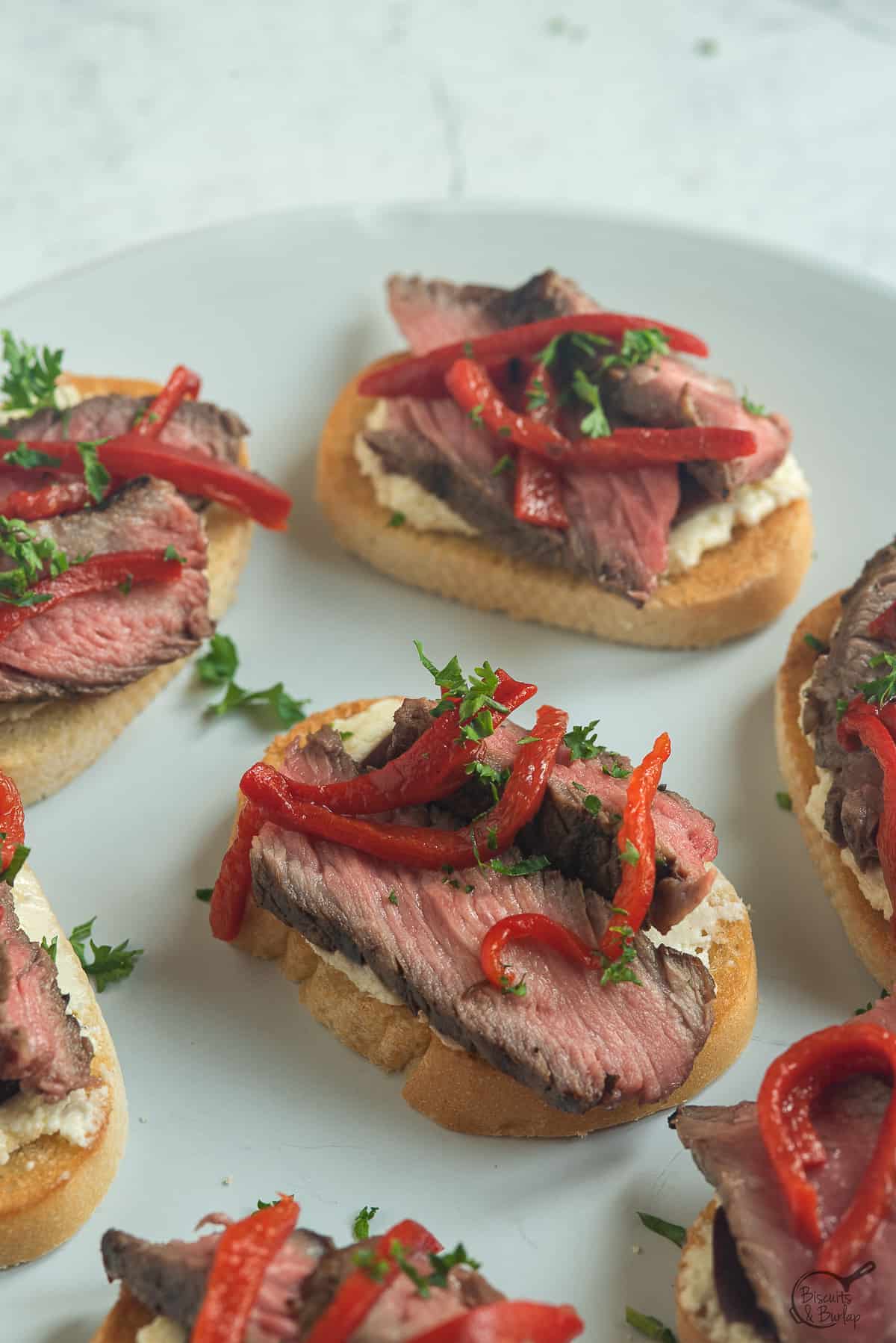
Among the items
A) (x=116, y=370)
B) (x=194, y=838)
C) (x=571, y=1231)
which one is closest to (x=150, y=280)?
(x=116, y=370)

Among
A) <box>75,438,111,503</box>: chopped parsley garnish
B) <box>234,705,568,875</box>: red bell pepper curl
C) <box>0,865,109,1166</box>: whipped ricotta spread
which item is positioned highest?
<box>75,438,111,503</box>: chopped parsley garnish

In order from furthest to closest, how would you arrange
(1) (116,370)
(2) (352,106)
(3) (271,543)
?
(2) (352,106)
(1) (116,370)
(3) (271,543)

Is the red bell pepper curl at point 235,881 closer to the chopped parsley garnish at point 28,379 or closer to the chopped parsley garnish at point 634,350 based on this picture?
the chopped parsley garnish at point 28,379

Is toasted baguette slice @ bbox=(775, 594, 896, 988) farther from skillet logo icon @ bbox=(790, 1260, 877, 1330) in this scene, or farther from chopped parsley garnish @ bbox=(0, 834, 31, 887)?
chopped parsley garnish @ bbox=(0, 834, 31, 887)

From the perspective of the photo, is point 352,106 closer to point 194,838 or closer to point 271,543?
point 271,543

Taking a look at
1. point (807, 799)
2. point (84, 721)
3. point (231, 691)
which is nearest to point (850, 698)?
point (807, 799)

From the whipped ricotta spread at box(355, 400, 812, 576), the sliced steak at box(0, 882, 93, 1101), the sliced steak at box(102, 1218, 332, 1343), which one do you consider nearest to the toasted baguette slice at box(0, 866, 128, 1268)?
the sliced steak at box(0, 882, 93, 1101)
